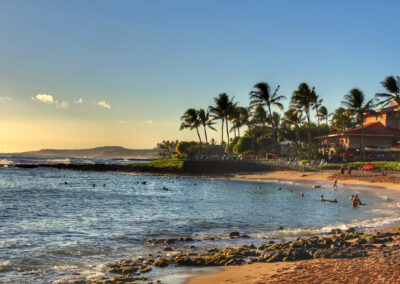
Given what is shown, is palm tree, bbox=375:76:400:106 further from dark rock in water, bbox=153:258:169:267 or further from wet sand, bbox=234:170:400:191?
dark rock in water, bbox=153:258:169:267

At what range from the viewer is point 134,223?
62.5ft

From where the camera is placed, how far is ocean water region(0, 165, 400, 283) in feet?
37.2

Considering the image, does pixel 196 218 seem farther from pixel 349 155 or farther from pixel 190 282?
pixel 349 155

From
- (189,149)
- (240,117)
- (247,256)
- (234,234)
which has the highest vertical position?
(240,117)

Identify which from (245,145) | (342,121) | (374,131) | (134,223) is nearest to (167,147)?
(245,145)

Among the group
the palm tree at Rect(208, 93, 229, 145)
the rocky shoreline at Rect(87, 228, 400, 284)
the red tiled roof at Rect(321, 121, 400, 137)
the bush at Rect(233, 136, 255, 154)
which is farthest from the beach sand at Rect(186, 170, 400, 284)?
the bush at Rect(233, 136, 255, 154)

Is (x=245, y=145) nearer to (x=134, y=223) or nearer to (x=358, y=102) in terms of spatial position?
(x=358, y=102)

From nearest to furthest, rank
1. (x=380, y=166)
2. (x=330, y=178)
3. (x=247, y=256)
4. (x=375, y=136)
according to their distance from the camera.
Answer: (x=247, y=256), (x=330, y=178), (x=380, y=166), (x=375, y=136)

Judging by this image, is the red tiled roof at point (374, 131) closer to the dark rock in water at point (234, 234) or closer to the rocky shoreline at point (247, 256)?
the dark rock in water at point (234, 234)

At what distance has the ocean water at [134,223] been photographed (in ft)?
37.2

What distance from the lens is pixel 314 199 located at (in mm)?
28688

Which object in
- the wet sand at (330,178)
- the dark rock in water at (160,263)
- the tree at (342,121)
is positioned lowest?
the dark rock in water at (160,263)

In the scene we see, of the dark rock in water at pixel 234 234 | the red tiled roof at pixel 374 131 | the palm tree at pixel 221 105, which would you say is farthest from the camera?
the palm tree at pixel 221 105

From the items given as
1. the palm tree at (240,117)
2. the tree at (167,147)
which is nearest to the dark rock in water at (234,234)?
the palm tree at (240,117)
